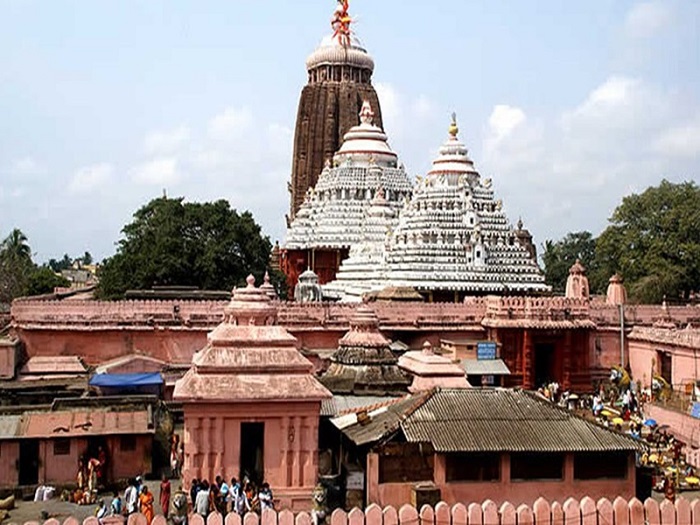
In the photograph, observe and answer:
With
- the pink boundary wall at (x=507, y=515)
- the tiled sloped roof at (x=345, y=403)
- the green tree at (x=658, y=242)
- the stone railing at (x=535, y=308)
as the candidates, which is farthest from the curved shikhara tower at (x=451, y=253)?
the pink boundary wall at (x=507, y=515)

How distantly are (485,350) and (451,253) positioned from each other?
9.03 metres

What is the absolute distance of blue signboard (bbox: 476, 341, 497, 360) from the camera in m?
33.3

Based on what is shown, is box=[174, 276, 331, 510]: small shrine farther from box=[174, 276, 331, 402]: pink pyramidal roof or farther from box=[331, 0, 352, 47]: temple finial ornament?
box=[331, 0, 352, 47]: temple finial ornament

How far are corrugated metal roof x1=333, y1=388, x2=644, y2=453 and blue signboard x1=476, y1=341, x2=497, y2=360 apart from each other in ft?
46.3

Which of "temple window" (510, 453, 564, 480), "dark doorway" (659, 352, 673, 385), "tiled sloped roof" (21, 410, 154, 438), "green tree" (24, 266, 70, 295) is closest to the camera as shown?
"temple window" (510, 453, 564, 480)

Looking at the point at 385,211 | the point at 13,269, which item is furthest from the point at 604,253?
the point at 13,269

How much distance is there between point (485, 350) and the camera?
33500mm

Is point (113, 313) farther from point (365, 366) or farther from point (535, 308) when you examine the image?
point (535, 308)

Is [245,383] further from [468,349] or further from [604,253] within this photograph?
[604,253]

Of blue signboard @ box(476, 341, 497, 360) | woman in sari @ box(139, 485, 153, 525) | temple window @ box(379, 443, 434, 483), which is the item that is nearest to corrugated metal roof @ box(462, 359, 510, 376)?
blue signboard @ box(476, 341, 497, 360)

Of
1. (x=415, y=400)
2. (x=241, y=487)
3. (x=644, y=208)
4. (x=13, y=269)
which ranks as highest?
(x=644, y=208)

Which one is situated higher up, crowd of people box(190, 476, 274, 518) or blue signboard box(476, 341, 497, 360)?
blue signboard box(476, 341, 497, 360)

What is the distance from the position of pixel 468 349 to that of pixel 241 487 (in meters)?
17.3

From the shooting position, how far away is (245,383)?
1861 centimetres
